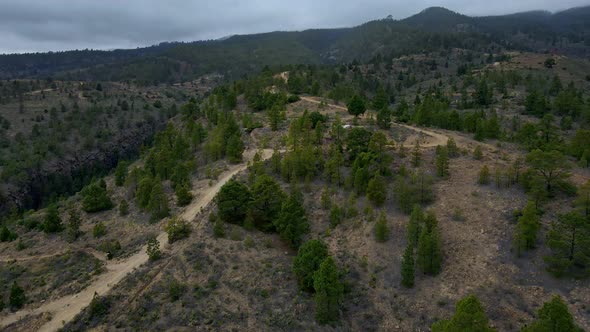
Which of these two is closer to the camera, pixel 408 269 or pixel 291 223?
pixel 408 269

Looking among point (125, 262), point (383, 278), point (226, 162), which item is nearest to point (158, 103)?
point (226, 162)

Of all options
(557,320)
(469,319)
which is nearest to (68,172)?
(469,319)

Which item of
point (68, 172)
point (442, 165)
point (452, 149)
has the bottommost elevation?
point (68, 172)

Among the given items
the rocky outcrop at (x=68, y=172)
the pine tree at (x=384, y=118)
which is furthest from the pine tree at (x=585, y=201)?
the rocky outcrop at (x=68, y=172)

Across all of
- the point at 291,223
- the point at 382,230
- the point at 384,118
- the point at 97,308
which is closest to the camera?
the point at 97,308

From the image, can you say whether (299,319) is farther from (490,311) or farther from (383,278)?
(490,311)

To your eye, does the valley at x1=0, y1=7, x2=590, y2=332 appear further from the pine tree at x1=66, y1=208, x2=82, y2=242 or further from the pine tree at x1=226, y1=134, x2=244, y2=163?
the pine tree at x1=226, y1=134, x2=244, y2=163

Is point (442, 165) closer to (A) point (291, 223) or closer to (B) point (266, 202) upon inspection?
(A) point (291, 223)

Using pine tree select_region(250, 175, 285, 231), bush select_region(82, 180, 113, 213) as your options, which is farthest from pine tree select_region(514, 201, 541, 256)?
bush select_region(82, 180, 113, 213)
